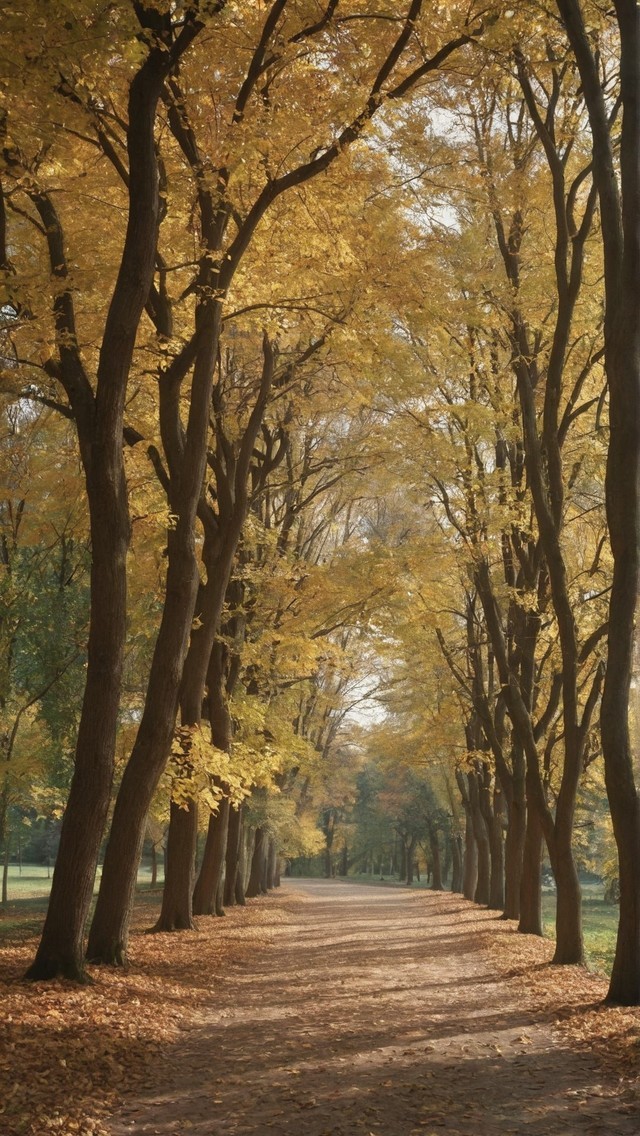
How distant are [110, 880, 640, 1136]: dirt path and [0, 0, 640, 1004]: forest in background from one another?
62.3 inches

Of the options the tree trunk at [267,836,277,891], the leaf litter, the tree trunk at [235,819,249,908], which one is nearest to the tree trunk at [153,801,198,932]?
the leaf litter

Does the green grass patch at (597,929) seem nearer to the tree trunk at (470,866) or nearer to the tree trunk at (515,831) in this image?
the tree trunk at (515,831)

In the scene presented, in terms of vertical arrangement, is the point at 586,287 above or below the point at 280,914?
above

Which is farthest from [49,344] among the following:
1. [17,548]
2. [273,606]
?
[273,606]

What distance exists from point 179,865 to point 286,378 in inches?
300

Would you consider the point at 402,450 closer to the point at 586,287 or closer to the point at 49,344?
the point at 586,287

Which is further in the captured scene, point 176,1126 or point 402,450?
point 402,450

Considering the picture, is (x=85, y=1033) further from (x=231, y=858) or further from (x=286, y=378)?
(x=231, y=858)

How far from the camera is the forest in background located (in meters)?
8.11

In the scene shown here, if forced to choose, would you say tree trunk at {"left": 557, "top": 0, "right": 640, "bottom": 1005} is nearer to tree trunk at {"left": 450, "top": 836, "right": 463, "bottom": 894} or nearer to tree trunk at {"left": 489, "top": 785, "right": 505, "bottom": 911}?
tree trunk at {"left": 489, "top": 785, "right": 505, "bottom": 911}

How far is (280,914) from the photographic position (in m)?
22.9

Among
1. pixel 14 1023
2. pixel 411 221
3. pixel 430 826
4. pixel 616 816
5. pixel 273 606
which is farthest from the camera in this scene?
pixel 430 826

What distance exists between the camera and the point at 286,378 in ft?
50.5

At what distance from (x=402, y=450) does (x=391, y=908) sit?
15864 mm
